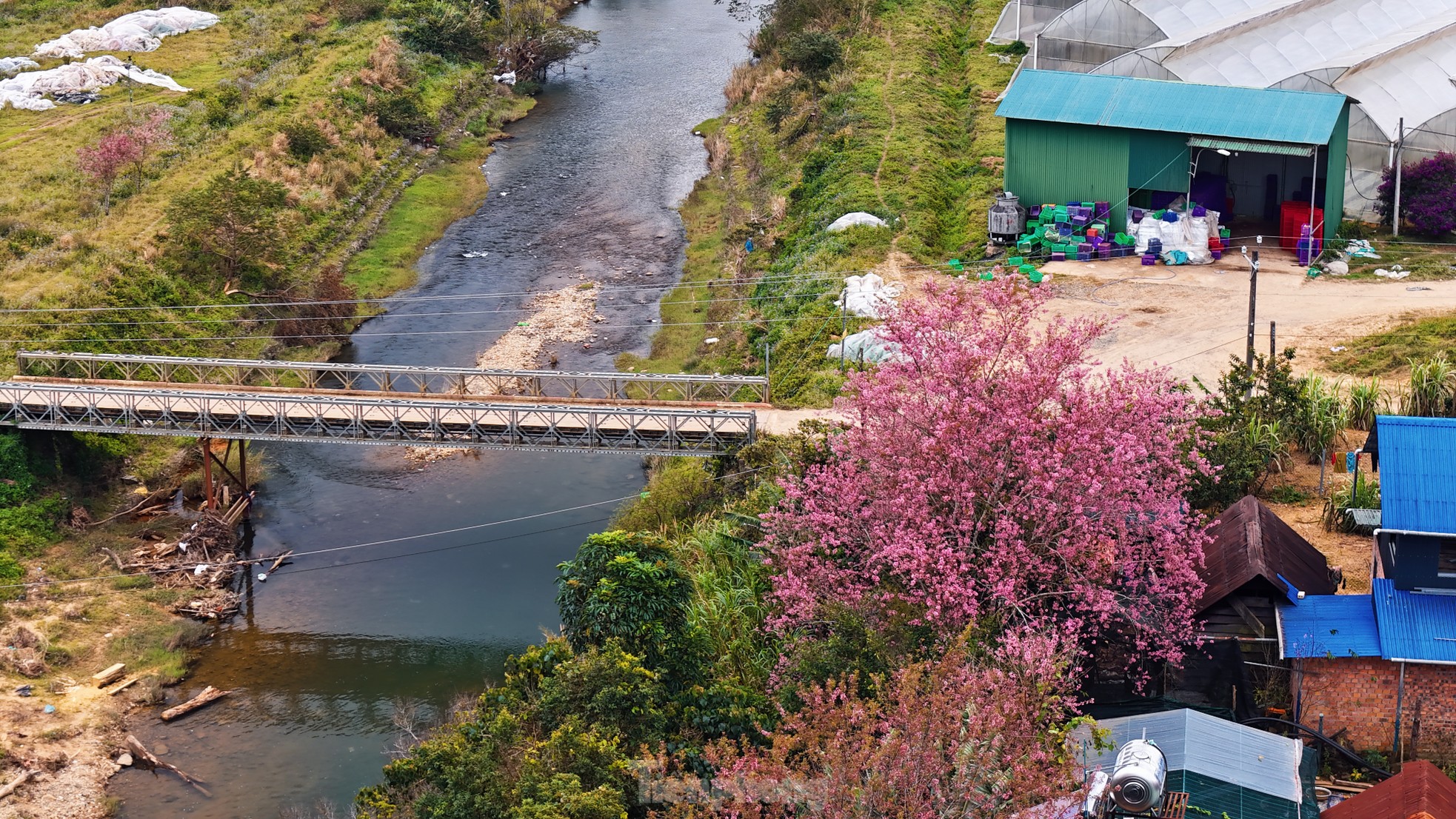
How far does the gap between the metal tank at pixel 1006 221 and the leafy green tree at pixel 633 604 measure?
27.0 metres

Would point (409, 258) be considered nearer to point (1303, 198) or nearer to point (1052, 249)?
point (1052, 249)

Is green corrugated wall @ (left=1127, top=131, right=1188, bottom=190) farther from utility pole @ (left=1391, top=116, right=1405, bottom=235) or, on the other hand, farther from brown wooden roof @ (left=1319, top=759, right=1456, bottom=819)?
brown wooden roof @ (left=1319, top=759, right=1456, bottom=819)

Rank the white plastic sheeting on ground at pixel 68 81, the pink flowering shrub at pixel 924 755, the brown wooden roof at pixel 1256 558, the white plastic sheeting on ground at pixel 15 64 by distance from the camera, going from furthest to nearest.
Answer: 1. the white plastic sheeting on ground at pixel 15 64
2. the white plastic sheeting on ground at pixel 68 81
3. the brown wooden roof at pixel 1256 558
4. the pink flowering shrub at pixel 924 755

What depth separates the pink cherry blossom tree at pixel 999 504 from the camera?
2677 cm

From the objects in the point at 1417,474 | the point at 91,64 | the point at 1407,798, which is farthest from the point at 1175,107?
the point at 91,64

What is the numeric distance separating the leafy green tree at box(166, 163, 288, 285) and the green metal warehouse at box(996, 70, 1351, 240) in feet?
99.1

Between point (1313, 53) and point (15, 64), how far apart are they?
6822 cm

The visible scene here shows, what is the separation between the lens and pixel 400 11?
312 ft

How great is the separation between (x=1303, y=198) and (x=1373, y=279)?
5622mm

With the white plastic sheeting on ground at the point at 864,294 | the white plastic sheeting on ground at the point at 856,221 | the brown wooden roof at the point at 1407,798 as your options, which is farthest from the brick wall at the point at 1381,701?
the white plastic sheeting on ground at the point at 856,221

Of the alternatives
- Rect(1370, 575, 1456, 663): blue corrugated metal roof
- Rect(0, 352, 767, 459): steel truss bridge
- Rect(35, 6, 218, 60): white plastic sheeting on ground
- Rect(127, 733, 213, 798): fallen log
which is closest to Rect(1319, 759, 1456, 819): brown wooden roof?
Rect(1370, 575, 1456, 663): blue corrugated metal roof

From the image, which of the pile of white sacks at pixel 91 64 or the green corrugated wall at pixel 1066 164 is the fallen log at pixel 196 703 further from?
the pile of white sacks at pixel 91 64

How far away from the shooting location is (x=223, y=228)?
60.1 metres

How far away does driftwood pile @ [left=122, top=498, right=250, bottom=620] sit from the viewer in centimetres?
4256
